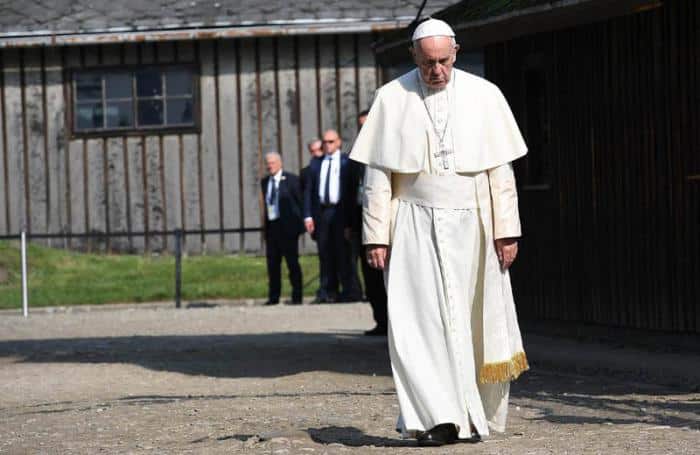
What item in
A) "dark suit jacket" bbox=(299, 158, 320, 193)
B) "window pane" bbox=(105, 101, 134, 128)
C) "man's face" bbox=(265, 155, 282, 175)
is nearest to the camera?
"dark suit jacket" bbox=(299, 158, 320, 193)

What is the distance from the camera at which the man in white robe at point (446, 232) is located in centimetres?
941

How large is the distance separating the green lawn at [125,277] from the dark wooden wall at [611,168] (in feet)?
28.1

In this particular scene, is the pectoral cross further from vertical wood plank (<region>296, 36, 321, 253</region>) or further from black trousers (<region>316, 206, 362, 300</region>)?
vertical wood plank (<region>296, 36, 321, 253</region>)

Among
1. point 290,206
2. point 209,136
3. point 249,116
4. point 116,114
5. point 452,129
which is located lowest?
point 290,206

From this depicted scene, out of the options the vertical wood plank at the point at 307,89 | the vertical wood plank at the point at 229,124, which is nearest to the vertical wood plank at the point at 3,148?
the vertical wood plank at the point at 229,124

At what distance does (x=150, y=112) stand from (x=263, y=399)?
1770cm

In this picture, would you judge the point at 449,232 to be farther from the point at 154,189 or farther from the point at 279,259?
the point at 154,189

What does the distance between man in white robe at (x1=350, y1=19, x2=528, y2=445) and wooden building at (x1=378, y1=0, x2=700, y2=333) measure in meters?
3.92

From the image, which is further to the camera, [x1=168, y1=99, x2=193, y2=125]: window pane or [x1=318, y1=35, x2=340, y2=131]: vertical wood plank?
[x1=168, y1=99, x2=193, y2=125]: window pane

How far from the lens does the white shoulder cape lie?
9.68 metres

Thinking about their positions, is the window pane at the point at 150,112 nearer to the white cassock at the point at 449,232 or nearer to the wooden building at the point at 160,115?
the wooden building at the point at 160,115

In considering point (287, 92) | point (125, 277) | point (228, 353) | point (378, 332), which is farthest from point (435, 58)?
point (287, 92)

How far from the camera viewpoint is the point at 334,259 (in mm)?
23891

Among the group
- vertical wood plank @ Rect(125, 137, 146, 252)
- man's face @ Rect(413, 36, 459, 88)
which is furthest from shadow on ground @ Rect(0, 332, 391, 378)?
vertical wood plank @ Rect(125, 137, 146, 252)
